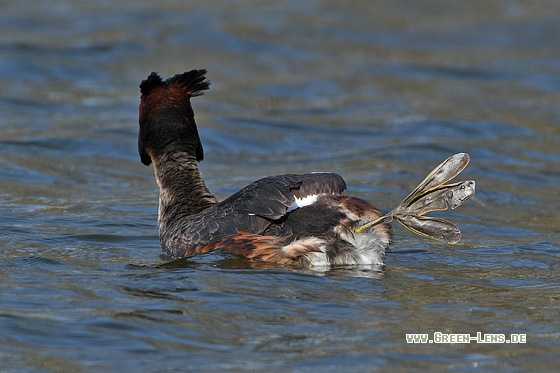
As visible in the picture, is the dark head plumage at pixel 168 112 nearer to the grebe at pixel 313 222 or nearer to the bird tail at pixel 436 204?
the grebe at pixel 313 222

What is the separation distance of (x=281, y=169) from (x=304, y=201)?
4.57 metres

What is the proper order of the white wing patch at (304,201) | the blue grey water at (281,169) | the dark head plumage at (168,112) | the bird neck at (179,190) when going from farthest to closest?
the dark head plumage at (168,112) → the bird neck at (179,190) → the white wing patch at (304,201) → the blue grey water at (281,169)

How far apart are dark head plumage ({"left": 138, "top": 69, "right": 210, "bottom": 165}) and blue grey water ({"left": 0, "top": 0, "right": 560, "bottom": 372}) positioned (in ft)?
2.64

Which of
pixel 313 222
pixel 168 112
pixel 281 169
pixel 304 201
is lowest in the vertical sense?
pixel 313 222

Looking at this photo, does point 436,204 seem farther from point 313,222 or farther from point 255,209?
point 255,209

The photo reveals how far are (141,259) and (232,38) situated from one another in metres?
11.0

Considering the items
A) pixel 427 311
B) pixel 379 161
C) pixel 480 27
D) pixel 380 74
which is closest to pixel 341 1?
pixel 480 27

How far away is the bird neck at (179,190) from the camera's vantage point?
7.25 meters

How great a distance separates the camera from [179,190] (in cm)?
739

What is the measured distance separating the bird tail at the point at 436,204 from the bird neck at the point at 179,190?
4.76 feet

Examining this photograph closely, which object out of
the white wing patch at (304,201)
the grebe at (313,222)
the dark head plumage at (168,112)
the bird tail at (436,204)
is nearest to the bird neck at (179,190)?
the dark head plumage at (168,112)

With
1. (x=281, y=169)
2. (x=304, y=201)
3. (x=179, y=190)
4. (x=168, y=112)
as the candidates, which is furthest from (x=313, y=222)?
(x=281, y=169)

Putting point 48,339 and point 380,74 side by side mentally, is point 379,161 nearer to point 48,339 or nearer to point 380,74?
point 380,74

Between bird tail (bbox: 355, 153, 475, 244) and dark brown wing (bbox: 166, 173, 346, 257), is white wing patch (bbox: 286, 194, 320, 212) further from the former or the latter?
bird tail (bbox: 355, 153, 475, 244)
